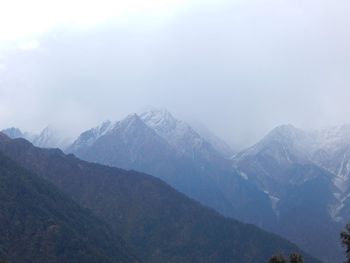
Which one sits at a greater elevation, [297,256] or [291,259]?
[297,256]

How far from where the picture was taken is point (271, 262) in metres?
129

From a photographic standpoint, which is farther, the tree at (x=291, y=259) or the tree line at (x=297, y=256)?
the tree line at (x=297, y=256)

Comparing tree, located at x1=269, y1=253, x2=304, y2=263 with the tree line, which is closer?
tree, located at x1=269, y1=253, x2=304, y2=263

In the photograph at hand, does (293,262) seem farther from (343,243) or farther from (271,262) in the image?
(343,243)

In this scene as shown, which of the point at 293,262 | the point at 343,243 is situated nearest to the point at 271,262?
the point at 293,262

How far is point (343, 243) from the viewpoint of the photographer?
133 meters

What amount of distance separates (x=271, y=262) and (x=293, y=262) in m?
4.27

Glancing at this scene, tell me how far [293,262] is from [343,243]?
1252 centimetres

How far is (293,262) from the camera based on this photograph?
126 meters

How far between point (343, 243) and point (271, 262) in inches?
588

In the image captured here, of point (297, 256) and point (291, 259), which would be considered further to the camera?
point (297, 256)
